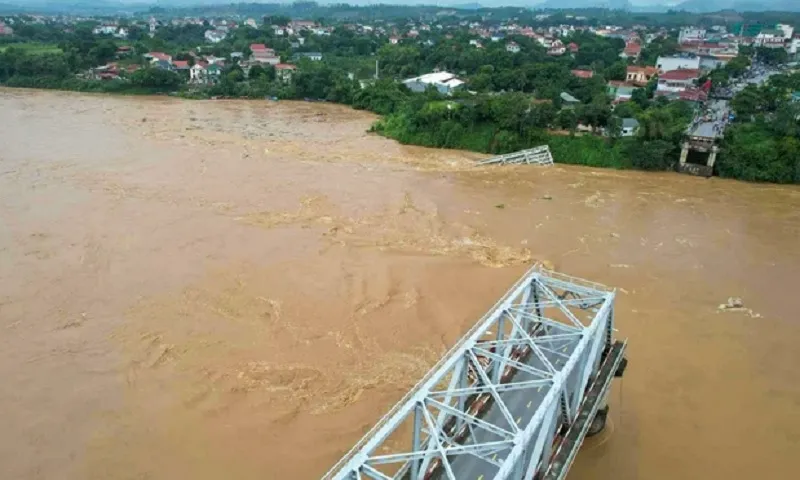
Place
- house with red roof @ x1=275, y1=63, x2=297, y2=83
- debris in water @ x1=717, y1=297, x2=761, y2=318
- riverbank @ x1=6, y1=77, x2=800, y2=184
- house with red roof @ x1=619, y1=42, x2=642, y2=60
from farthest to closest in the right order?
1. house with red roof @ x1=619, y1=42, x2=642, y2=60
2. house with red roof @ x1=275, y1=63, x2=297, y2=83
3. riverbank @ x1=6, y1=77, x2=800, y2=184
4. debris in water @ x1=717, y1=297, x2=761, y2=318

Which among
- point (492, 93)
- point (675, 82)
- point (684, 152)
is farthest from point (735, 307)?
point (675, 82)

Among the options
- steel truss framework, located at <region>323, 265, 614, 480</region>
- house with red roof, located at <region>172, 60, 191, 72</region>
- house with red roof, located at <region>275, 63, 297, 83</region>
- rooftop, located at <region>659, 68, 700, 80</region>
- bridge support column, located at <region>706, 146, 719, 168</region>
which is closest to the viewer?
steel truss framework, located at <region>323, 265, 614, 480</region>

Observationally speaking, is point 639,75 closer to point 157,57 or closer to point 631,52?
point 631,52

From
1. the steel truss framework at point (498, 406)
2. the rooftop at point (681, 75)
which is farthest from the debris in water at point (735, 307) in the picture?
the rooftop at point (681, 75)

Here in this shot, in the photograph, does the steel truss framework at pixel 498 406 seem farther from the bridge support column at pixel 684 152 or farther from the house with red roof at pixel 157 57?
the house with red roof at pixel 157 57

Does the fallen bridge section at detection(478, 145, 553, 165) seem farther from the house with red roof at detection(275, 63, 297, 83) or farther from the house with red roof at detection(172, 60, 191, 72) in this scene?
the house with red roof at detection(172, 60, 191, 72)

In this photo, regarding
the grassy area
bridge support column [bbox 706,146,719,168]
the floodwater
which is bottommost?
the floodwater

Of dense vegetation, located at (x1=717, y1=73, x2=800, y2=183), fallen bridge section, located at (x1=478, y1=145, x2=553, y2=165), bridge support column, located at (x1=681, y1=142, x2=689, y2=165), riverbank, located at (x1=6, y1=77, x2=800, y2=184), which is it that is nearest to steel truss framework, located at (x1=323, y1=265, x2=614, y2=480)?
fallen bridge section, located at (x1=478, y1=145, x2=553, y2=165)

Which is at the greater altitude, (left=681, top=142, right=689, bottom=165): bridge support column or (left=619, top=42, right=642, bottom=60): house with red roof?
(left=619, top=42, right=642, bottom=60): house with red roof

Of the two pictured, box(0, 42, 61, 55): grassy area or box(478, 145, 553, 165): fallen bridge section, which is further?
box(0, 42, 61, 55): grassy area
